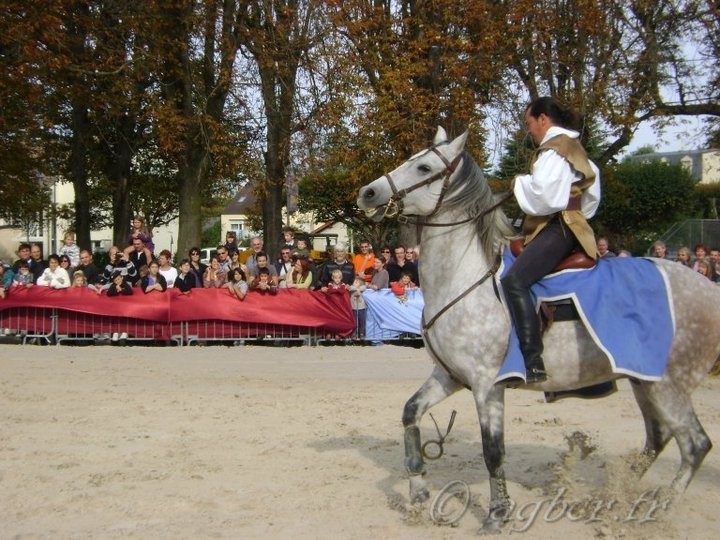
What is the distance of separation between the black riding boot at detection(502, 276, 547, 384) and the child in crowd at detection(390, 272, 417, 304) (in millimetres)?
9979

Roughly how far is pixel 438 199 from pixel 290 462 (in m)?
2.65

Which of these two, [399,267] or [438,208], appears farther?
[399,267]

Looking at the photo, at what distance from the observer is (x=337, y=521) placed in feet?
18.7

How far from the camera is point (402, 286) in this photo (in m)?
15.9

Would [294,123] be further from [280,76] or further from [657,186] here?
[657,186]

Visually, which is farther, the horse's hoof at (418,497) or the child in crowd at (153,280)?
the child in crowd at (153,280)

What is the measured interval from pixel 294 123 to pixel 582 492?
17111 mm

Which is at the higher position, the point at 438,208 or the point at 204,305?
the point at 438,208

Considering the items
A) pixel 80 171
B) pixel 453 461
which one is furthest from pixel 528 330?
pixel 80 171

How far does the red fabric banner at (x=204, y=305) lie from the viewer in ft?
51.0

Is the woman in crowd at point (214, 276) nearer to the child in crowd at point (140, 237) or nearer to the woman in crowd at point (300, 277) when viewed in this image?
the child in crowd at point (140, 237)

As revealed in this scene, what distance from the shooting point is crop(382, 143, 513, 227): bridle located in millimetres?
5887

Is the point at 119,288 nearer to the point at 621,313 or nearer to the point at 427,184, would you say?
the point at 427,184

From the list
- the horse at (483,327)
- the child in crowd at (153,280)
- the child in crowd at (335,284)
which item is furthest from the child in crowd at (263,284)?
the horse at (483,327)
